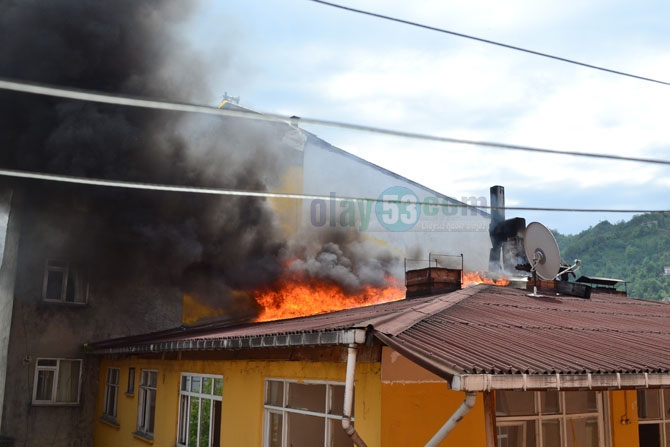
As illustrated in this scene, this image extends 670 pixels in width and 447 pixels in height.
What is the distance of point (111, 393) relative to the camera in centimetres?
1596

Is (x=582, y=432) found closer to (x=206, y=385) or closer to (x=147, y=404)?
(x=206, y=385)

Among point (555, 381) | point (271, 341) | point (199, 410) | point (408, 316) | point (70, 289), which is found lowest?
point (199, 410)

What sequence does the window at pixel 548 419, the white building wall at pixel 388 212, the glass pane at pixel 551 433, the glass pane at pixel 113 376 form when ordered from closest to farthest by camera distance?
the window at pixel 548 419
the glass pane at pixel 551 433
the glass pane at pixel 113 376
the white building wall at pixel 388 212

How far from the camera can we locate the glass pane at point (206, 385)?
33.2 ft

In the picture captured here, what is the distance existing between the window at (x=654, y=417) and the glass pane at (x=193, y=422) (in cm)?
689

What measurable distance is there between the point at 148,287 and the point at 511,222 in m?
12.7

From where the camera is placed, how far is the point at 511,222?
22016 millimetres

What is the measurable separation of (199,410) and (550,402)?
5.97 m

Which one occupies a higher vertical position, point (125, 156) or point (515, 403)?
point (125, 156)

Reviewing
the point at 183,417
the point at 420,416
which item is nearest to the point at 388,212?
the point at 183,417

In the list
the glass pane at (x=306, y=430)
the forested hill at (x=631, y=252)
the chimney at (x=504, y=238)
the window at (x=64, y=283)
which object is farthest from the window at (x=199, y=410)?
the forested hill at (x=631, y=252)

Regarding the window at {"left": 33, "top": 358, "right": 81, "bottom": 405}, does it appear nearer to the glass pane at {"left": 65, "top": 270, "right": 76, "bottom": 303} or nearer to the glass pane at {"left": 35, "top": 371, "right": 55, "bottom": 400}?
the glass pane at {"left": 35, "top": 371, "right": 55, "bottom": 400}

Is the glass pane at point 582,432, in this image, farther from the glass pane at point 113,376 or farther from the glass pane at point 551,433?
the glass pane at point 113,376

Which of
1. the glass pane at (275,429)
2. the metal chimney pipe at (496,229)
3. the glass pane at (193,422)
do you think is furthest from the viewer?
the metal chimney pipe at (496,229)
